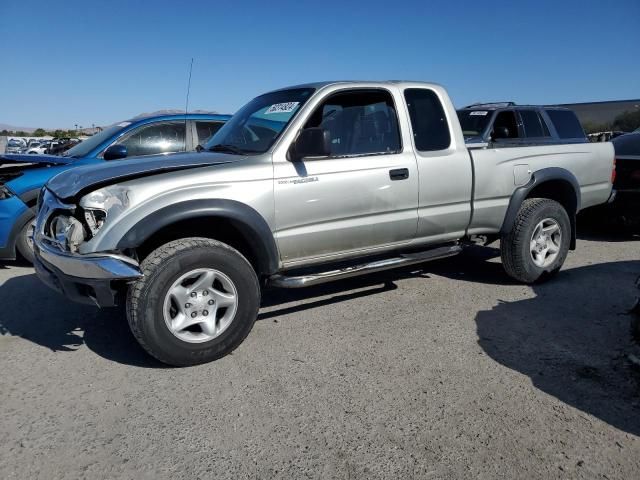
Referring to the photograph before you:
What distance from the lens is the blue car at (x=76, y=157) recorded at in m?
5.64

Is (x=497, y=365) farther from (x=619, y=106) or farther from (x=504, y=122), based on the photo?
(x=619, y=106)

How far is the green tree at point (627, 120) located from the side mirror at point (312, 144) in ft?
116

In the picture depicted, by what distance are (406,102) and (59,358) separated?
335cm

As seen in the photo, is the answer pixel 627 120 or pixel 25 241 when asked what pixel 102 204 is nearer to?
pixel 25 241

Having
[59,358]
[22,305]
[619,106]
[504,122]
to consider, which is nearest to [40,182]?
[22,305]

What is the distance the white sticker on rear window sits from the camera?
157 inches

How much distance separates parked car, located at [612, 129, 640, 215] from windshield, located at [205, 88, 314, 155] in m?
5.04

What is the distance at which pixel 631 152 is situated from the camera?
7145 mm

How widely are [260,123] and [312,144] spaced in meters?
0.76

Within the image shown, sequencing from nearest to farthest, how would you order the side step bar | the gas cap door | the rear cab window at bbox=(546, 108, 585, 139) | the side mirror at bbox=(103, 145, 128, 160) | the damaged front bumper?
the damaged front bumper, the side step bar, the gas cap door, the side mirror at bbox=(103, 145, 128, 160), the rear cab window at bbox=(546, 108, 585, 139)

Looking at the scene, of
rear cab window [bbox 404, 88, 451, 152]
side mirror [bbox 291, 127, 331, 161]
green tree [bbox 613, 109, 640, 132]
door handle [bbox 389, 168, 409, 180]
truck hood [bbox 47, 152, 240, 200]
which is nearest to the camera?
truck hood [bbox 47, 152, 240, 200]

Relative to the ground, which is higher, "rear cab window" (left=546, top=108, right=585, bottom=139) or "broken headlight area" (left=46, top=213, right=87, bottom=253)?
"rear cab window" (left=546, top=108, right=585, bottom=139)

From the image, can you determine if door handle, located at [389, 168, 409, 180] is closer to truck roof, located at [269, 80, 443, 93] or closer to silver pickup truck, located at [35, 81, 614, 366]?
silver pickup truck, located at [35, 81, 614, 366]

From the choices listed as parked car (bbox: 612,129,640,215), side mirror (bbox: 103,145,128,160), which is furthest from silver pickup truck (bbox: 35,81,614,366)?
parked car (bbox: 612,129,640,215)
